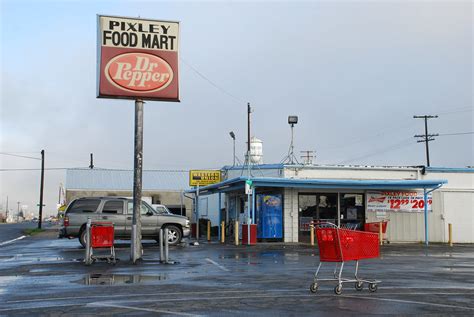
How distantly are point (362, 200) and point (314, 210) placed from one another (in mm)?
2577

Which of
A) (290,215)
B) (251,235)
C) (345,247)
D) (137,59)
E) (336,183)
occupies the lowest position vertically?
(251,235)

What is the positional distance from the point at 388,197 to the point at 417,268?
12779 millimetres

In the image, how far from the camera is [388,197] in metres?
27.0

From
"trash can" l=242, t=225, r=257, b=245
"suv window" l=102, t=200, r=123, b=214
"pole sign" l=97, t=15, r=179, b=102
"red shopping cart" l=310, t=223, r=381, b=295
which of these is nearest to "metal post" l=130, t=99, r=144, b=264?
"pole sign" l=97, t=15, r=179, b=102

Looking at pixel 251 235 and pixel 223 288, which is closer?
pixel 223 288

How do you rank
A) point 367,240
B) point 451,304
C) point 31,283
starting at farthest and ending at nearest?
point 31,283
point 367,240
point 451,304

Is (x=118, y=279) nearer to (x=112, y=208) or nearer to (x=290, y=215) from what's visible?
(x=112, y=208)

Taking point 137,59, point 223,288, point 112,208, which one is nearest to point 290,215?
point 112,208

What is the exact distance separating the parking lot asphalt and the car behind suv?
15.6ft

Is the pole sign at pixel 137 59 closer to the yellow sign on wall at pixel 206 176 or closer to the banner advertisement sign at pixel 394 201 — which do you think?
the banner advertisement sign at pixel 394 201

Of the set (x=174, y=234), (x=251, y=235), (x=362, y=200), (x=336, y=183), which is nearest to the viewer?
(x=174, y=234)

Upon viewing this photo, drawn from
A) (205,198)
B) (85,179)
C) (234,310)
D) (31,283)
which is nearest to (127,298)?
(234,310)

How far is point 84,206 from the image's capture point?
2192 cm

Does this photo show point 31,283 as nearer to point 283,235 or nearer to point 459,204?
point 283,235
